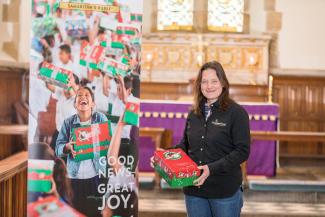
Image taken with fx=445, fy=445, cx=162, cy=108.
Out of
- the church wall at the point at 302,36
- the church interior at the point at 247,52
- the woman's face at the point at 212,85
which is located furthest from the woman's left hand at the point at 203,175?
the church wall at the point at 302,36

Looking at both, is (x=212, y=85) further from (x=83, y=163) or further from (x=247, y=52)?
(x=247, y=52)

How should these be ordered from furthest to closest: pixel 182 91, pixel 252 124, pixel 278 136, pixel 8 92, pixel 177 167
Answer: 1. pixel 182 91
2. pixel 252 124
3. pixel 278 136
4. pixel 8 92
5. pixel 177 167

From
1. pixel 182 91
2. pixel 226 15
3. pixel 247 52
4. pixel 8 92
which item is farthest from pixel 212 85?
pixel 226 15

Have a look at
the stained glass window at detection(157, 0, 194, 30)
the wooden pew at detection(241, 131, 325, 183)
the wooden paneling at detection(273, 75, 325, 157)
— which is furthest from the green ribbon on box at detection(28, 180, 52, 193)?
the stained glass window at detection(157, 0, 194, 30)

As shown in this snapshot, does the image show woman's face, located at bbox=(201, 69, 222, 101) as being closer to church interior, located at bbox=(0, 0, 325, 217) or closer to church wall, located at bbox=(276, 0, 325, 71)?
church interior, located at bbox=(0, 0, 325, 217)

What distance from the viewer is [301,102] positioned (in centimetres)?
779

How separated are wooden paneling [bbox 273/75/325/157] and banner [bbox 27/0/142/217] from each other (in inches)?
233

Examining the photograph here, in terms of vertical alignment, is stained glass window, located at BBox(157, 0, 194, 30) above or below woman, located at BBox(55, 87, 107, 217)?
above

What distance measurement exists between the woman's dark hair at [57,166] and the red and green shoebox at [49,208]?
0.04 m

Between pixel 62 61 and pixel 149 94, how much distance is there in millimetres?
5657

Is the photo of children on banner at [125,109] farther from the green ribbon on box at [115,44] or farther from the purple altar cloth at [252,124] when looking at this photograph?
the purple altar cloth at [252,124]

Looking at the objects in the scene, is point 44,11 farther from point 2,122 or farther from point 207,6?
point 207,6

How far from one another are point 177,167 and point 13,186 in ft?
4.61

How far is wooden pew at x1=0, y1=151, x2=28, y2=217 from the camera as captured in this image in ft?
8.77
